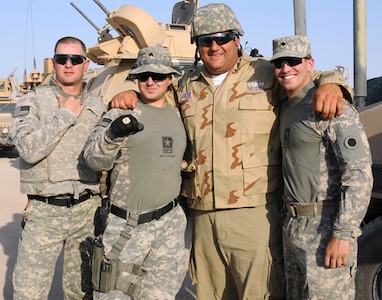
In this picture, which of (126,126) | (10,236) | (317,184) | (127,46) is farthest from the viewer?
(127,46)

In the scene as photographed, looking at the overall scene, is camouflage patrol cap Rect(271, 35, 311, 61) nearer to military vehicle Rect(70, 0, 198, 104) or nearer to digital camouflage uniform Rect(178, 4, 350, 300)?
digital camouflage uniform Rect(178, 4, 350, 300)

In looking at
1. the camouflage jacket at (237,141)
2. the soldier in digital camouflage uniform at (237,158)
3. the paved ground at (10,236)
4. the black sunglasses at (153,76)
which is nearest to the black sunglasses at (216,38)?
the soldier in digital camouflage uniform at (237,158)

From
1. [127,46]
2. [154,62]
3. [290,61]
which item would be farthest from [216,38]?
[127,46]

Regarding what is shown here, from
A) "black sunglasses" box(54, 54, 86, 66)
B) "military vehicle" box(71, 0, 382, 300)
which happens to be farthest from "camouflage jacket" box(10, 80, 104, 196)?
"military vehicle" box(71, 0, 382, 300)

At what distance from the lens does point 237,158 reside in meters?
3.23

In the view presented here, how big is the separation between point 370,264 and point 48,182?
2.11 m

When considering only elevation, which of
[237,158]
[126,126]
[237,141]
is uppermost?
[126,126]

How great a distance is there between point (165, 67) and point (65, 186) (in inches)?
40.4

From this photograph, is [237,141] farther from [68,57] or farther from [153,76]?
[68,57]

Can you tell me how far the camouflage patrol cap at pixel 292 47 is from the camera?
2920 millimetres

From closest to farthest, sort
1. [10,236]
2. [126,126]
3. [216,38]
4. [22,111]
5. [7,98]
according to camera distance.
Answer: [126,126], [216,38], [22,111], [10,236], [7,98]

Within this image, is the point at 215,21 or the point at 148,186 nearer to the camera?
the point at 148,186

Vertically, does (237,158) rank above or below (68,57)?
below

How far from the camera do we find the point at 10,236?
686cm
